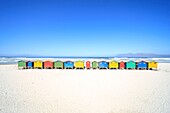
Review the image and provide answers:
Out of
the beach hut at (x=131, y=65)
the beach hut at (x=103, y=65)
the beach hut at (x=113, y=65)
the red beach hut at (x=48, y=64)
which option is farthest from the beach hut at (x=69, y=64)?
the beach hut at (x=131, y=65)

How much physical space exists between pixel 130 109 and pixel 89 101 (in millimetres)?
1822

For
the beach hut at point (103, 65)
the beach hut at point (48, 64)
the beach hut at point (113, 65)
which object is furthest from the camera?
the beach hut at point (48, 64)

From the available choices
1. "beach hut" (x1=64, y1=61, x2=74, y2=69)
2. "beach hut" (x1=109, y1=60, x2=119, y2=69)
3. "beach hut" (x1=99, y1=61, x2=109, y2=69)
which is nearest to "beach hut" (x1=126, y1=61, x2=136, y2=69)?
"beach hut" (x1=109, y1=60, x2=119, y2=69)

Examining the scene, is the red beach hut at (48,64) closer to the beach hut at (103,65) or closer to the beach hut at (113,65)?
the beach hut at (103,65)

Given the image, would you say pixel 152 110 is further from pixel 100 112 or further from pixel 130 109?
pixel 100 112

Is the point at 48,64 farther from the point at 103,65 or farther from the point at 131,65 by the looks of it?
the point at 131,65

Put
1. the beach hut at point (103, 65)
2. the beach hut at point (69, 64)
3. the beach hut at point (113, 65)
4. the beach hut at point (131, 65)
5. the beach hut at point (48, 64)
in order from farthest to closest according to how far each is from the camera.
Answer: the beach hut at point (48, 64) < the beach hut at point (69, 64) < the beach hut at point (103, 65) < the beach hut at point (113, 65) < the beach hut at point (131, 65)

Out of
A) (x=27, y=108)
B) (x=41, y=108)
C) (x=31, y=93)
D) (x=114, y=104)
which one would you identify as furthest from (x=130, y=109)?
(x=31, y=93)

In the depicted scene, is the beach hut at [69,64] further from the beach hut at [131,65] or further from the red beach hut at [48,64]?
the beach hut at [131,65]

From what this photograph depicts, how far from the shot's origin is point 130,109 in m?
7.04

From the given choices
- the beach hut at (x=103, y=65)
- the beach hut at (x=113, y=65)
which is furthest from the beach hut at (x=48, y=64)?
the beach hut at (x=113, y=65)

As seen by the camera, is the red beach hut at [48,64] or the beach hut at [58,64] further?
the red beach hut at [48,64]

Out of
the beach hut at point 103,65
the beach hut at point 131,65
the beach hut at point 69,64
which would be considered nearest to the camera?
the beach hut at point 131,65

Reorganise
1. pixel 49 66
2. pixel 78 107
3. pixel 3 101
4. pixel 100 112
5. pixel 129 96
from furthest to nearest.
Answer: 1. pixel 49 66
2. pixel 129 96
3. pixel 3 101
4. pixel 78 107
5. pixel 100 112
